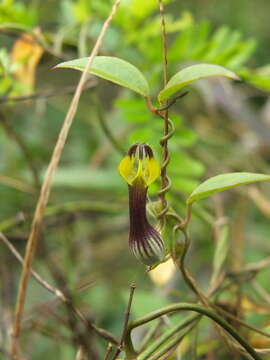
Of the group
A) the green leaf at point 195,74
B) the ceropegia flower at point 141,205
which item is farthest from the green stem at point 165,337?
the green leaf at point 195,74

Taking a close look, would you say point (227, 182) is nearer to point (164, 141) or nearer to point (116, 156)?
point (164, 141)

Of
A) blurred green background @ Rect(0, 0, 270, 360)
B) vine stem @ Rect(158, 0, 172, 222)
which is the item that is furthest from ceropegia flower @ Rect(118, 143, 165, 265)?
blurred green background @ Rect(0, 0, 270, 360)

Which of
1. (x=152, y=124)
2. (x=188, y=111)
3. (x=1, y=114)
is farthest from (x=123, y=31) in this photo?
(x=188, y=111)

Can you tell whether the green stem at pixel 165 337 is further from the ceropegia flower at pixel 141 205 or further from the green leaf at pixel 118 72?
the green leaf at pixel 118 72

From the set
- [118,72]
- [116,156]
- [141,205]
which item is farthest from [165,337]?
[116,156]

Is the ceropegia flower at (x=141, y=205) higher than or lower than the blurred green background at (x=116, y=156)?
lower
